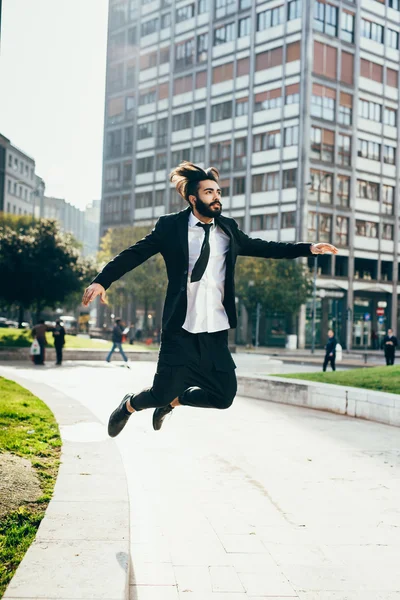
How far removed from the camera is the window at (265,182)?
56.9 meters

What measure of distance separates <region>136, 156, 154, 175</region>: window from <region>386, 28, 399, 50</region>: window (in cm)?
2187

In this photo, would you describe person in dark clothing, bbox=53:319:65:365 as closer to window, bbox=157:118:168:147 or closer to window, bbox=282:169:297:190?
window, bbox=282:169:297:190

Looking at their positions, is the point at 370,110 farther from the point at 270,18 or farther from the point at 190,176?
the point at 190,176

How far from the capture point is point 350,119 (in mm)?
57844

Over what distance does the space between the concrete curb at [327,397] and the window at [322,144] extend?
135 feet

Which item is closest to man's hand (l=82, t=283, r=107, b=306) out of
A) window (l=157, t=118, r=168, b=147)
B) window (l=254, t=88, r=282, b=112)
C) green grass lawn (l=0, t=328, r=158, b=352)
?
green grass lawn (l=0, t=328, r=158, b=352)

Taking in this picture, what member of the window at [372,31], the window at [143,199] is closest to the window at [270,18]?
the window at [372,31]

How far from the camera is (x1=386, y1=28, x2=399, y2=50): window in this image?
5991 cm

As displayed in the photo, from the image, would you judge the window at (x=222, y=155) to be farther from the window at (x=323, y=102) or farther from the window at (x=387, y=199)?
the window at (x=387, y=199)

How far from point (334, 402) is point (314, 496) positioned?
7112mm

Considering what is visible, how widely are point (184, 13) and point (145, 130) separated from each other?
1038 centimetres

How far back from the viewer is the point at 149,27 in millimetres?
68812

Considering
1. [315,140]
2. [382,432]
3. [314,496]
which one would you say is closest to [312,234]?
[315,140]

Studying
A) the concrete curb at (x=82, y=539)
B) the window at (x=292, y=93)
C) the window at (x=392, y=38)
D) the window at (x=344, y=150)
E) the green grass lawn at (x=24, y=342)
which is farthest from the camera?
the window at (x=392, y=38)
